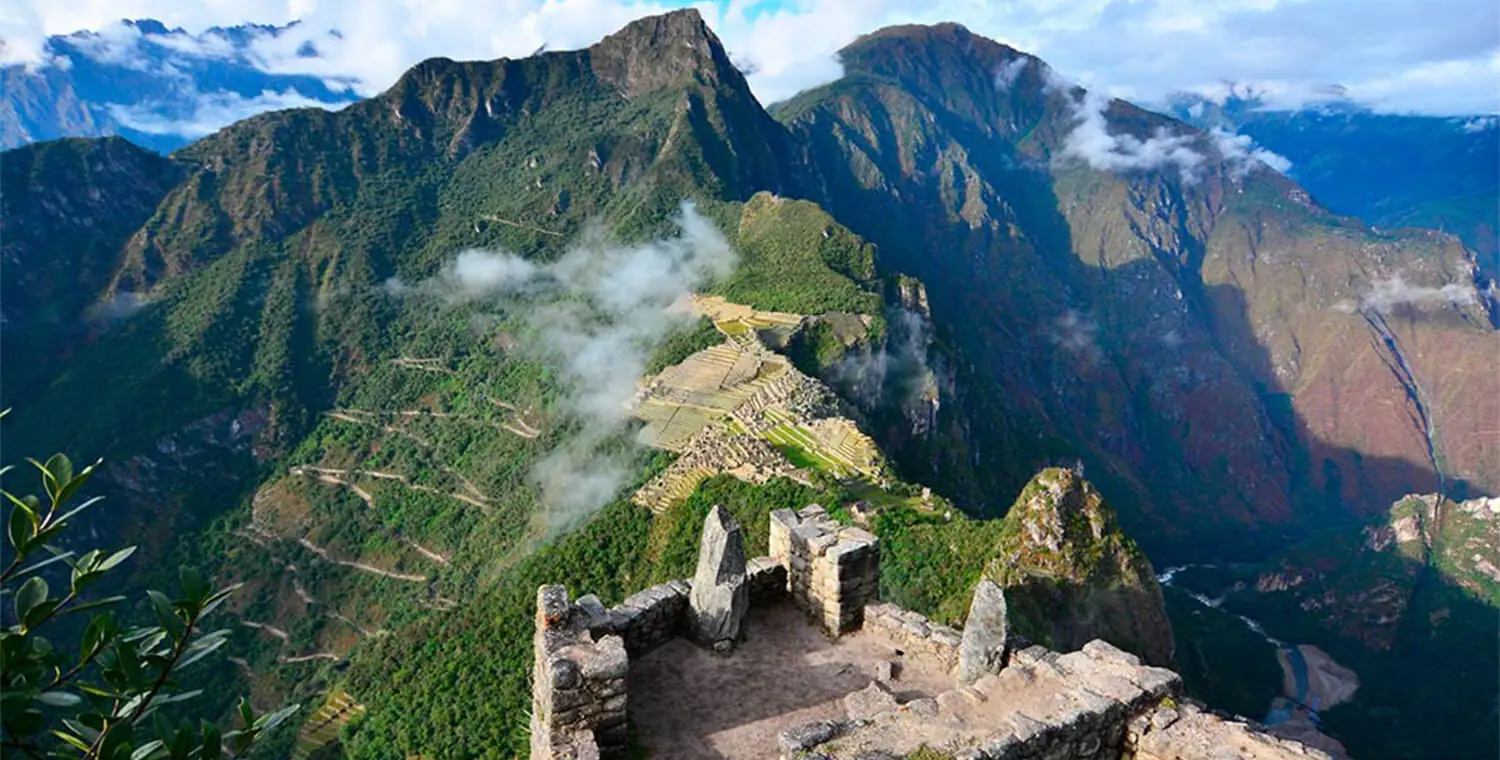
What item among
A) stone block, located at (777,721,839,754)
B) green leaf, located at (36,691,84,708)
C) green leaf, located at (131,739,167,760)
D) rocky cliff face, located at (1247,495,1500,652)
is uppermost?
green leaf, located at (36,691,84,708)

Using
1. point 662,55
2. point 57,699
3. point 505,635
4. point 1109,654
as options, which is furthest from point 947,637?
point 662,55

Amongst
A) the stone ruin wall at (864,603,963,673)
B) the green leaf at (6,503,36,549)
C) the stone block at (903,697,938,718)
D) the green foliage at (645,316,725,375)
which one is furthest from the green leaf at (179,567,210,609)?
the green foliage at (645,316,725,375)

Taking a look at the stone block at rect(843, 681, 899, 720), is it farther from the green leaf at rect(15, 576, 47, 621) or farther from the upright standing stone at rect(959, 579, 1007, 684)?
the green leaf at rect(15, 576, 47, 621)

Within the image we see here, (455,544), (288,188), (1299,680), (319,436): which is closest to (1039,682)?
(455,544)

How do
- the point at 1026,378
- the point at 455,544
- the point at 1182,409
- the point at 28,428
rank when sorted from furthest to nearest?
1. the point at 1182,409
2. the point at 1026,378
3. the point at 28,428
4. the point at 455,544

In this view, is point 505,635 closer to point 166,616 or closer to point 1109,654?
point 1109,654

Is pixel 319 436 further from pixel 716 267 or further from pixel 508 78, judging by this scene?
pixel 508 78

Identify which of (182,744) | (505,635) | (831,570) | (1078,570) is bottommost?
(505,635)
